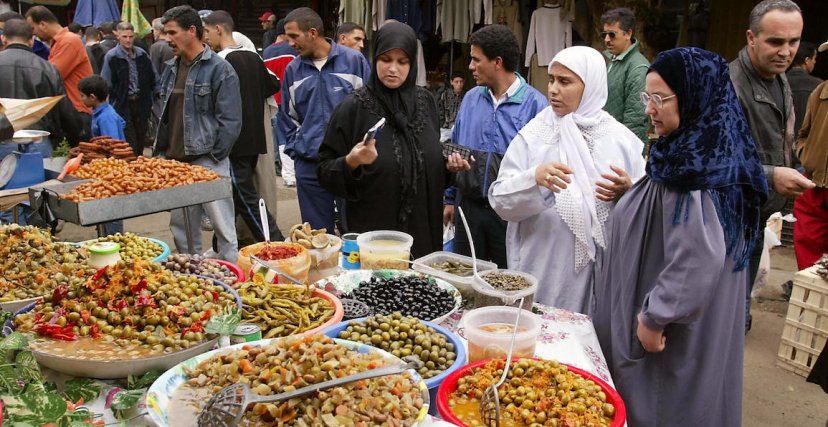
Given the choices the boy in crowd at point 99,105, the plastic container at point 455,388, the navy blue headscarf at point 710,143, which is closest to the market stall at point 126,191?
the boy in crowd at point 99,105

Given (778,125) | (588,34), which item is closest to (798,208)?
(778,125)

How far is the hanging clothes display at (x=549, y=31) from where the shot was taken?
7.78 metres

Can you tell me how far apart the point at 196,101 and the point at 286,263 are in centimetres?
299

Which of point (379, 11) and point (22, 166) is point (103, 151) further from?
point (379, 11)

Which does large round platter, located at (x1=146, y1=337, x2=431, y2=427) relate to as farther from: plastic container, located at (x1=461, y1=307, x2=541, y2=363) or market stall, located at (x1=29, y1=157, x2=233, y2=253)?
market stall, located at (x1=29, y1=157, x2=233, y2=253)

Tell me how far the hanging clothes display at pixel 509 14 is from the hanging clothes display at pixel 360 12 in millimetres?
1901

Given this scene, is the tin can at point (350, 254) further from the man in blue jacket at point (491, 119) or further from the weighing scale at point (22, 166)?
the weighing scale at point (22, 166)

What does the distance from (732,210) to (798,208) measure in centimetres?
287

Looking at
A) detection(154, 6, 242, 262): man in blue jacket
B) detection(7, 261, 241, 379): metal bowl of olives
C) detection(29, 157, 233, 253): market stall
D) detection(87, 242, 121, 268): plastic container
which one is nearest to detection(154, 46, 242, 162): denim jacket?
detection(154, 6, 242, 262): man in blue jacket

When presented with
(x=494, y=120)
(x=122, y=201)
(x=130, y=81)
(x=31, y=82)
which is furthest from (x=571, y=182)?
(x=130, y=81)

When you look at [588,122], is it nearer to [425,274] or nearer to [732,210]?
[732,210]

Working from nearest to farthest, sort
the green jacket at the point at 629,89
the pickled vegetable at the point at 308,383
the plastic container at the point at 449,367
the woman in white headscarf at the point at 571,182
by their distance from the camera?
the pickled vegetable at the point at 308,383 → the plastic container at the point at 449,367 → the woman in white headscarf at the point at 571,182 → the green jacket at the point at 629,89

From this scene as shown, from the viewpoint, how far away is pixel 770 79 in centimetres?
380

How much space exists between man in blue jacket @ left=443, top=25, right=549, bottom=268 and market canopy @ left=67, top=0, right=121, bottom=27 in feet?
30.5
